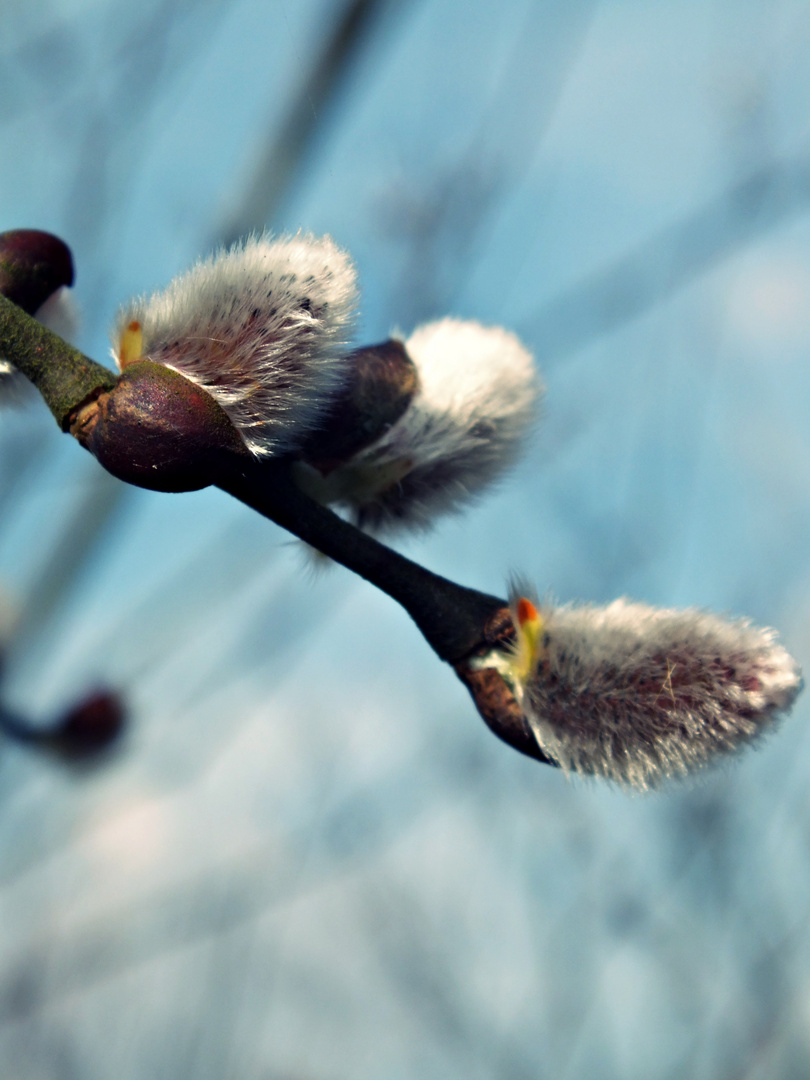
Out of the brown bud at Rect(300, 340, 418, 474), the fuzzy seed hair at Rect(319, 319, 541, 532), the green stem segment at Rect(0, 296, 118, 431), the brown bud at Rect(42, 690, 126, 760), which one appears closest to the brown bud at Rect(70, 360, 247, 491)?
the green stem segment at Rect(0, 296, 118, 431)

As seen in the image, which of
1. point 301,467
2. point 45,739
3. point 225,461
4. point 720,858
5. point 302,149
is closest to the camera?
point 225,461

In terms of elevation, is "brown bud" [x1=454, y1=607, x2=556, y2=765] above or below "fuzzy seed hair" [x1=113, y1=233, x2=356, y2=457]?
below

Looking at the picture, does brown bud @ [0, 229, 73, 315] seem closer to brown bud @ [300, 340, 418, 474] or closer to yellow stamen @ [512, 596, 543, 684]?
brown bud @ [300, 340, 418, 474]

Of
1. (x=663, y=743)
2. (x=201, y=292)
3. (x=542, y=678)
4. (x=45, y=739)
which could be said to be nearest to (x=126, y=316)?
(x=201, y=292)

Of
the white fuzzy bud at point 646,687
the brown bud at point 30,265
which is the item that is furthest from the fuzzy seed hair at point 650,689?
the brown bud at point 30,265

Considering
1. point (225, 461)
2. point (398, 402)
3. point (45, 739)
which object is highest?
point (398, 402)

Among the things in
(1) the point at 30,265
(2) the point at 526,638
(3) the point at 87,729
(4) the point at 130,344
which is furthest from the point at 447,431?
(3) the point at 87,729

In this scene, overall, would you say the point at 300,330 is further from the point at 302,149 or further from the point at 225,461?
the point at 302,149

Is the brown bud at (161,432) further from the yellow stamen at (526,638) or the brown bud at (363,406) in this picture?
the yellow stamen at (526,638)
